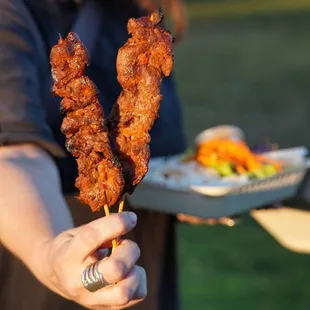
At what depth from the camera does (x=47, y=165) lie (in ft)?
3.73

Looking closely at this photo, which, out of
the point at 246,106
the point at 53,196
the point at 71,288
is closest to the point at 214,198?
the point at 53,196

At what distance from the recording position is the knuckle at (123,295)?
2.64 ft

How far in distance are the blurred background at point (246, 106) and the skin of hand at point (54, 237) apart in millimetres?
2312

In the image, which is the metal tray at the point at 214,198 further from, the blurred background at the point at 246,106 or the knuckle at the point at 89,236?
the blurred background at the point at 246,106

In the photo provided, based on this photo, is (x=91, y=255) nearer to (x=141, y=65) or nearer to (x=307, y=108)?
(x=141, y=65)

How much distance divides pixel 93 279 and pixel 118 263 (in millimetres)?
38

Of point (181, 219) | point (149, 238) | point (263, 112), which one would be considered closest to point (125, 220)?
point (149, 238)

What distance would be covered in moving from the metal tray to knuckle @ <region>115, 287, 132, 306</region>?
33.2 inches

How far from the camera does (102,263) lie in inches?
30.6

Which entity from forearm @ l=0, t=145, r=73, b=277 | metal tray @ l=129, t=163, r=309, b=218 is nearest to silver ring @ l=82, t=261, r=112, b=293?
forearm @ l=0, t=145, r=73, b=277

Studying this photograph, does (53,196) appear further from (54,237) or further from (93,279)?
(93,279)

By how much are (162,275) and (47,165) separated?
564 mm

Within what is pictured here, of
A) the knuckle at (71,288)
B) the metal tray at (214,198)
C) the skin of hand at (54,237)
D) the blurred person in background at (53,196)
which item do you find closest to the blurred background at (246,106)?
the metal tray at (214,198)

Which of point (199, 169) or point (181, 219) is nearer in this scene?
point (181, 219)
